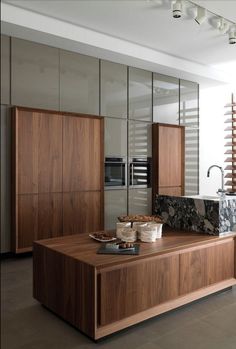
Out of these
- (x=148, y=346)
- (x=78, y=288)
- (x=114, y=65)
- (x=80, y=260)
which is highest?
(x=114, y=65)

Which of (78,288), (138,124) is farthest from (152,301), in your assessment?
Answer: (138,124)

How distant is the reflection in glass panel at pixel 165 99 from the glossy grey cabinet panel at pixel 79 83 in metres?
1.10

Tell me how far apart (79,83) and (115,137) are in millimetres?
880

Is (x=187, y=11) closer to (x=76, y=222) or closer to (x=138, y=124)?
(x=138, y=124)

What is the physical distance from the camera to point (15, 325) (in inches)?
85.5

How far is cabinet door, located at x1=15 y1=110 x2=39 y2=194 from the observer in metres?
3.71

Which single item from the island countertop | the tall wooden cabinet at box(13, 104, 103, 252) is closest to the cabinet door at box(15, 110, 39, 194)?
the tall wooden cabinet at box(13, 104, 103, 252)

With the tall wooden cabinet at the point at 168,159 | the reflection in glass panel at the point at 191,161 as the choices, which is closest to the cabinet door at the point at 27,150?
the tall wooden cabinet at the point at 168,159

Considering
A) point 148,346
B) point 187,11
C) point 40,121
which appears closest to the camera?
point 148,346

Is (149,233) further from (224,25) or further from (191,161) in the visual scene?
(191,161)

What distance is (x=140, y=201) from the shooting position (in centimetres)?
505

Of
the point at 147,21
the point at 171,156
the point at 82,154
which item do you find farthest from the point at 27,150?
the point at 171,156

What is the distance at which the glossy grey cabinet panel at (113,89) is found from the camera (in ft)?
14.8

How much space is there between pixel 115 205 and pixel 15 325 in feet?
8.82
